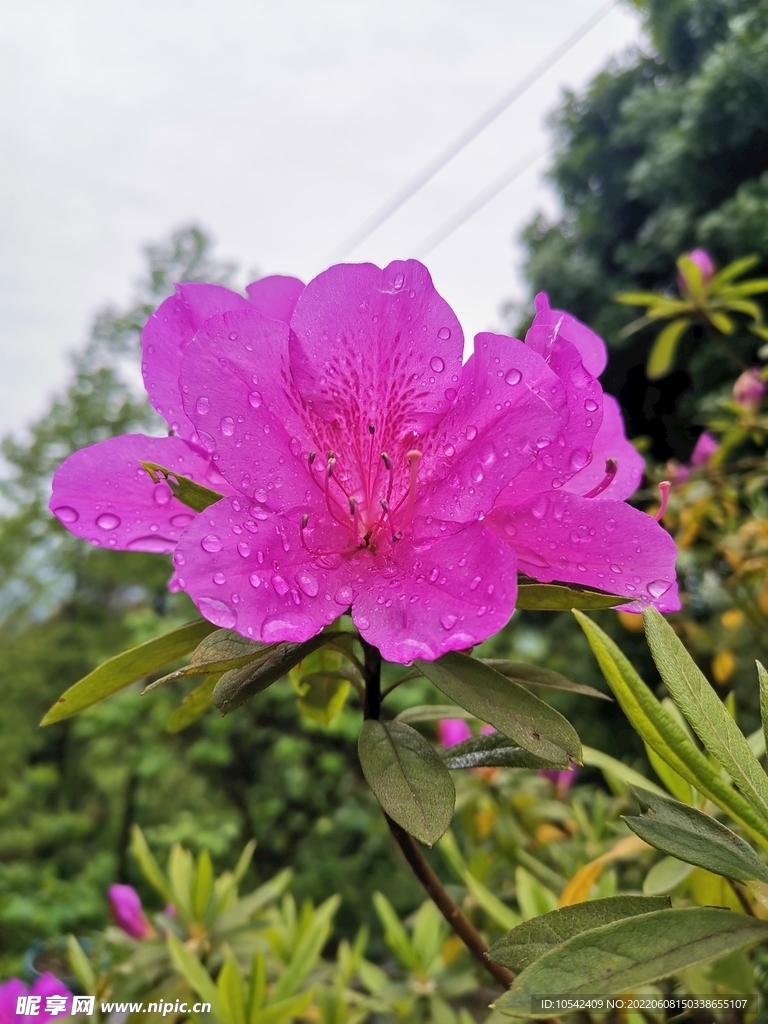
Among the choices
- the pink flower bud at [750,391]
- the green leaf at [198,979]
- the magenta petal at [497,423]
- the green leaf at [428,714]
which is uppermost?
the magenta petal at [497,423]

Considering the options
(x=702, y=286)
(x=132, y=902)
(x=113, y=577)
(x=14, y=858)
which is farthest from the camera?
(x=113, y=577)

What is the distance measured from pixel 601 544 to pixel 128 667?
33 centimetres

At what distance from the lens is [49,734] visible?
4293 millimetres

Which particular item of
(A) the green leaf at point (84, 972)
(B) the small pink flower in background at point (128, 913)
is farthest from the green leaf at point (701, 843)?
(B) the small pink flower in background at point (128, 913)

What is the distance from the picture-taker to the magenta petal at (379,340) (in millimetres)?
428

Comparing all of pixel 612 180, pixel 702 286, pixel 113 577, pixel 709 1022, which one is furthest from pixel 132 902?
pixel 612 180

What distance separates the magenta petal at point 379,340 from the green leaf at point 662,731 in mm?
184

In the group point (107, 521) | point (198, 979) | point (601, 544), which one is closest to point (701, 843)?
point (601, 544)

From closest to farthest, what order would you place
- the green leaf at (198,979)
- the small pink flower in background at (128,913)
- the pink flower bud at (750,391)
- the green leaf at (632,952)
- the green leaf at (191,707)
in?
the green leaf at (632,952) < the green leaf at (191,707) < the green leaf at (198,979) < the small pink flower in background at (128,913) < the pink flower bud at (750,391)

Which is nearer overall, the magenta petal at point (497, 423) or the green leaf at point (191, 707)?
the magenta petal at point (497, 423)

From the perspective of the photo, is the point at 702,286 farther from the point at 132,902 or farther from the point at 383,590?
the point at 132,902

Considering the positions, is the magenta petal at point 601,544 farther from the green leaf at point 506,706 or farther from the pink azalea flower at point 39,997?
the pink azalea flower at point 39,997

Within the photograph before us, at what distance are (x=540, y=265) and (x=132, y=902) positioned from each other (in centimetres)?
541

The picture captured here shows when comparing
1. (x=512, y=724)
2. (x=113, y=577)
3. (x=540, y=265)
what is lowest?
(x=540, y=265)
